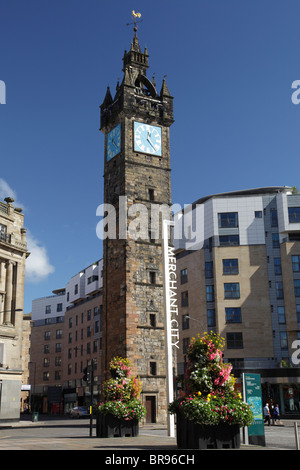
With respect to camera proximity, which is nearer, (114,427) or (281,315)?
(114,427)

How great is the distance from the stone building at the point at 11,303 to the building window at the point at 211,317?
25.0 metres

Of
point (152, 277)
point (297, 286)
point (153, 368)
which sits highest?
point (297, 286)

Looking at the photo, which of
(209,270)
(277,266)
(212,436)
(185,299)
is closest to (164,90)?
(209,270)

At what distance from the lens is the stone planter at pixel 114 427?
23.5 m

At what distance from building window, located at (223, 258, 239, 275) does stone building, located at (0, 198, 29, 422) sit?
25.8m

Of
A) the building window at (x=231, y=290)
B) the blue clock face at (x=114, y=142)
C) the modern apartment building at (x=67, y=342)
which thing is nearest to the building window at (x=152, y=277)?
the blue clock face at (x=114, y=142)

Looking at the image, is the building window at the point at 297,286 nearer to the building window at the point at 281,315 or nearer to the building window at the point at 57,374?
the building window at the point at 281,315

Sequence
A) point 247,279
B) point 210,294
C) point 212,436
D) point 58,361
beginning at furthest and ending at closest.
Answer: point 58,361 < point 210,294 < point 247,279 < point 212,436

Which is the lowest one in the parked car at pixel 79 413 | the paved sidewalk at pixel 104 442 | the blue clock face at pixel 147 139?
the parked car at pixel 79 413

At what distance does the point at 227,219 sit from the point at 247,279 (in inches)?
339

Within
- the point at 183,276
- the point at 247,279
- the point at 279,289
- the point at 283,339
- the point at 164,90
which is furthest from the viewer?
the point at 183,276

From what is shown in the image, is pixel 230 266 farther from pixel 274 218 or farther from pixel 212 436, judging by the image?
pixel 212 436

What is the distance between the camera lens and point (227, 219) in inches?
2655
